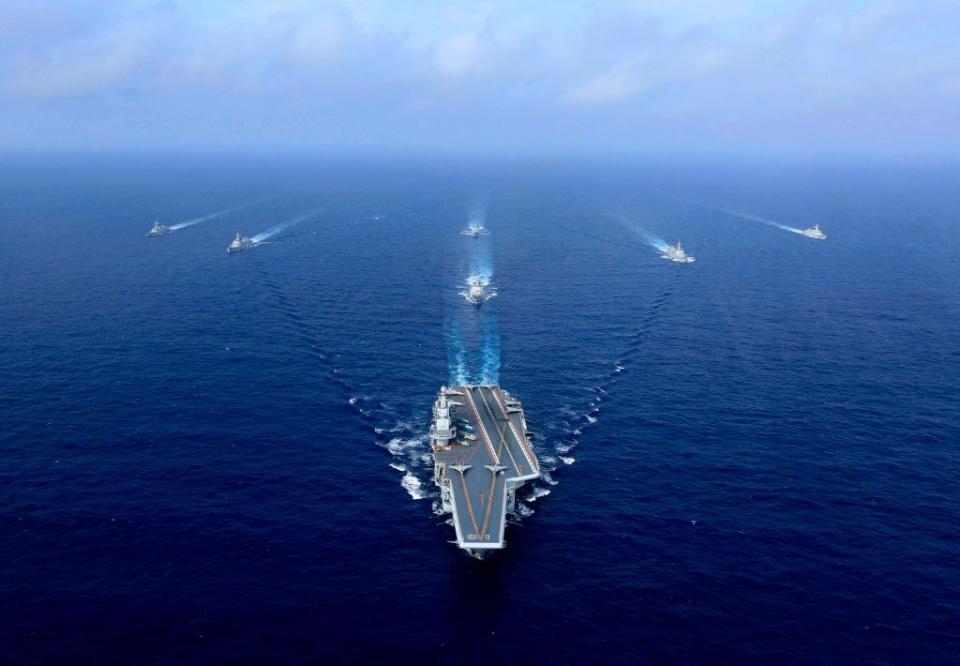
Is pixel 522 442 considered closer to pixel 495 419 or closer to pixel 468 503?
pixel 495 419

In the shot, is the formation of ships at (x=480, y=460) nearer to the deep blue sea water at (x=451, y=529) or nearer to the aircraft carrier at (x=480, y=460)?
the aircraft carrier at (x=480, y=460)

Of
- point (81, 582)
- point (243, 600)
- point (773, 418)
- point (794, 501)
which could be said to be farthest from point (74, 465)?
point (773, 418)

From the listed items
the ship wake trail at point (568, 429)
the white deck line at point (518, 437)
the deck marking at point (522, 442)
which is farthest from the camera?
the ship wake trail at point (568, 429)

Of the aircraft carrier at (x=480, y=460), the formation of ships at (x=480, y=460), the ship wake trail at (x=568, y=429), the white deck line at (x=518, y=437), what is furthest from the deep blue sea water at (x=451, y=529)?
the aircraft carrier at (x=480, y=460)

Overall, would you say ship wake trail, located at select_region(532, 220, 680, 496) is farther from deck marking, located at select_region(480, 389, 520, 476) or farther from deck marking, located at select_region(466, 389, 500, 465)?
deck marking, located at select_region(466, 389, 500, 465)

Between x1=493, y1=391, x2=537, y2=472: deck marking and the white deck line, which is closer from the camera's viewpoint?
the white deck line

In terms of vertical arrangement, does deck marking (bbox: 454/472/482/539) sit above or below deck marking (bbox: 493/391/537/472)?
below

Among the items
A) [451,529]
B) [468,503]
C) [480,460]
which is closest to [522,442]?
Result: [480,460]

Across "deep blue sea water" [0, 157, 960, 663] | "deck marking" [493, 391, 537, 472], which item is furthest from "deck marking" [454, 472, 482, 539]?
"deck marking" [493, 391, 537, 472]

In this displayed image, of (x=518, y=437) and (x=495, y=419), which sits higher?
(x=495, y=419)
